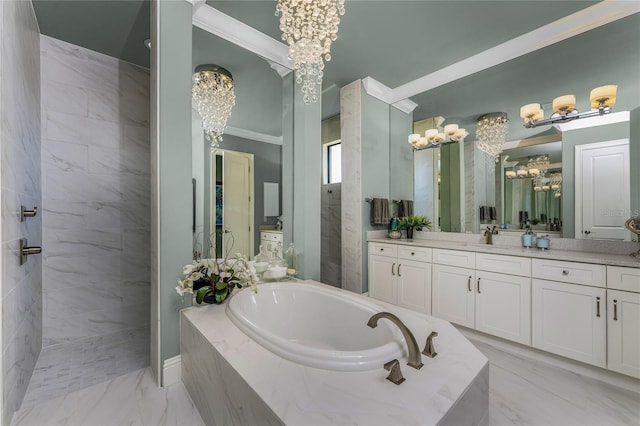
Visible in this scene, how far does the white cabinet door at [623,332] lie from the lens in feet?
5.43

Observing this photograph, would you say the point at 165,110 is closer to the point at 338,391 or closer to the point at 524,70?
the point at 338,391

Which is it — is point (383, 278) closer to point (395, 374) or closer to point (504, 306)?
point (504, 306)

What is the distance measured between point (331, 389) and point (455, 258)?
196cm

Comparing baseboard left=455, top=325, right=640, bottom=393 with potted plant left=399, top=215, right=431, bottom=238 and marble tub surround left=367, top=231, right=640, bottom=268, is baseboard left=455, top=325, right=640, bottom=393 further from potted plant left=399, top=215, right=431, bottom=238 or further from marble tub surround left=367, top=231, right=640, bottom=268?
potted plant left=399, top=215, right=431, bottom=238

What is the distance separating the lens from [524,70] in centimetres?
243

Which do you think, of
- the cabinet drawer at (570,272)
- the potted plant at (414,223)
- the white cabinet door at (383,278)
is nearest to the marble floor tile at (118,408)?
the white cabinet door at (383,278)

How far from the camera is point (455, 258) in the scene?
2.48m

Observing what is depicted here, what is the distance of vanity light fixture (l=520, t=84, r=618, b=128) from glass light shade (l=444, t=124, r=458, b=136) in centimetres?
63

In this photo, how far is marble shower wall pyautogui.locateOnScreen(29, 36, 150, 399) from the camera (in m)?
2.26

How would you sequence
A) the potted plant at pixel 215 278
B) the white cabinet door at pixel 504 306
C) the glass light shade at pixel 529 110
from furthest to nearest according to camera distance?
1. the glass light shade at pixel 529 110
2. the white cabinet door at pixel 504 306
3. the potted plant at pixel 215 278

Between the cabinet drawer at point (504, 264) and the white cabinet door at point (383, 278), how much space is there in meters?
0.86

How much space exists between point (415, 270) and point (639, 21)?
2531 mm

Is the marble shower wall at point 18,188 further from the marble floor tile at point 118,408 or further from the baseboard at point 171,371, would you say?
the baseboard at point 171,371

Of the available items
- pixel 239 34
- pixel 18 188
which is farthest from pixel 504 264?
pixel 18 188
